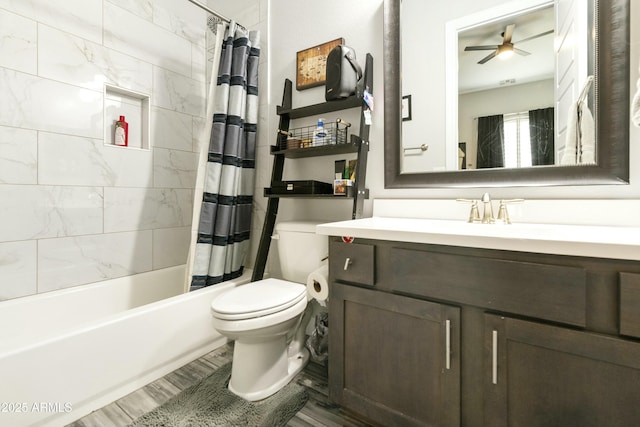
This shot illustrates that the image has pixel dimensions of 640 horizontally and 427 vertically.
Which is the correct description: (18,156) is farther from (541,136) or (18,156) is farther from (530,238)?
(541,136)

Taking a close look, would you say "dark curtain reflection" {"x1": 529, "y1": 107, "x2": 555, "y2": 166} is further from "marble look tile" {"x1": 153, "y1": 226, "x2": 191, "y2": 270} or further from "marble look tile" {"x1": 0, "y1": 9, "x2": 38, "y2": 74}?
"marble look tile" {"x1": 0, "y1": 9, "x2": 38, "y2": 74}

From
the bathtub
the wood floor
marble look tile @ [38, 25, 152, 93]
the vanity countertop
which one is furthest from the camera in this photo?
marble look tile @ [38, 25, 152, 93]

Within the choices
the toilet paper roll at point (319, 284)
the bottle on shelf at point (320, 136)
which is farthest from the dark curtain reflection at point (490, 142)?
the toilet paper roll at point (319, 284)

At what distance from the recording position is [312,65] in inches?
71.6

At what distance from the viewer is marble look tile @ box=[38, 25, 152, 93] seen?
154cm

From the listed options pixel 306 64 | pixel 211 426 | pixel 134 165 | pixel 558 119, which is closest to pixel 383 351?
pixel 211 426

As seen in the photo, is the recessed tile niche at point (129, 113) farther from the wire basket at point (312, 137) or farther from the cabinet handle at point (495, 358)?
the cabinet handle at point (495, 358)

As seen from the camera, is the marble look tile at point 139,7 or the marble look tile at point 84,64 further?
the marble look tile at point 139,7

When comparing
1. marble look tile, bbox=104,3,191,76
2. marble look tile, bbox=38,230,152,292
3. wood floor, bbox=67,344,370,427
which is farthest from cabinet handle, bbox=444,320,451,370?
marble look tile, bbox=104,3,191,76

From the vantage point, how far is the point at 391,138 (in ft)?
5.06

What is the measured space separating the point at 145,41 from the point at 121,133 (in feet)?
2.20

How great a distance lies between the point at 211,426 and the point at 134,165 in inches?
63.8

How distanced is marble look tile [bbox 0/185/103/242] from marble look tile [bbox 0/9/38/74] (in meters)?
0.61

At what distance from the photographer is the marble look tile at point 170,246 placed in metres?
2.07
